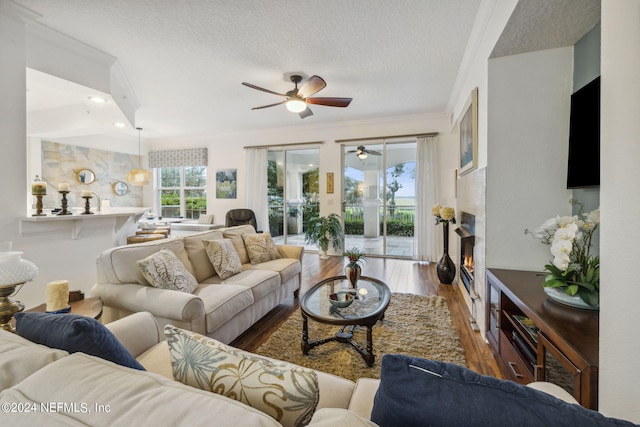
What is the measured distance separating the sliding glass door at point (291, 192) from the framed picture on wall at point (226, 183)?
904 mm

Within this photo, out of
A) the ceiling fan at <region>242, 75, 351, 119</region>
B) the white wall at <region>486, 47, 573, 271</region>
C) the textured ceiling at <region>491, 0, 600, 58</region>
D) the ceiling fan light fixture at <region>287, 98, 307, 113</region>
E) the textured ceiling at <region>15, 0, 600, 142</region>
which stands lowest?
the white wall at <region>486, 47, 573, 271</region>

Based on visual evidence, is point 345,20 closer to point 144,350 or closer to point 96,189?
point 144,350

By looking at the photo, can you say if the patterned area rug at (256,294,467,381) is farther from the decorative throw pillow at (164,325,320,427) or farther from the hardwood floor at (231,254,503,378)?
the decorative throw pillow at (164,325,320,427)

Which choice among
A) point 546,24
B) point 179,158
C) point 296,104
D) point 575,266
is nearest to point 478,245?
point 575,266

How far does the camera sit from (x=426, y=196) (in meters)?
4.99

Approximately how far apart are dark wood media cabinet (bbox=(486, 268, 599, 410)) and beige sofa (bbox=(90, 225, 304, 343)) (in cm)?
186

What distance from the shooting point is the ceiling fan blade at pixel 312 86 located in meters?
2.84

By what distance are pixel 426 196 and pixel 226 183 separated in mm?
4419

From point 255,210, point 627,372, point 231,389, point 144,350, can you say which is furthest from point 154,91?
point 627,372

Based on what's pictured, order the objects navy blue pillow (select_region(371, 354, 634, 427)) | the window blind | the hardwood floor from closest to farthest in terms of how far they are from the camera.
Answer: navy blue pillow (select_region(371, 354, 634, 427)), the hardwood floor, the window blind

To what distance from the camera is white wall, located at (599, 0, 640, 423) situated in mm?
811

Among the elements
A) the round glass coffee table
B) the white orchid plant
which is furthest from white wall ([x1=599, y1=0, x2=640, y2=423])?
the round glass coffee table

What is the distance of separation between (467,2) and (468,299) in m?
2.72

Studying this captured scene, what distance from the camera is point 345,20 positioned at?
2355mm
